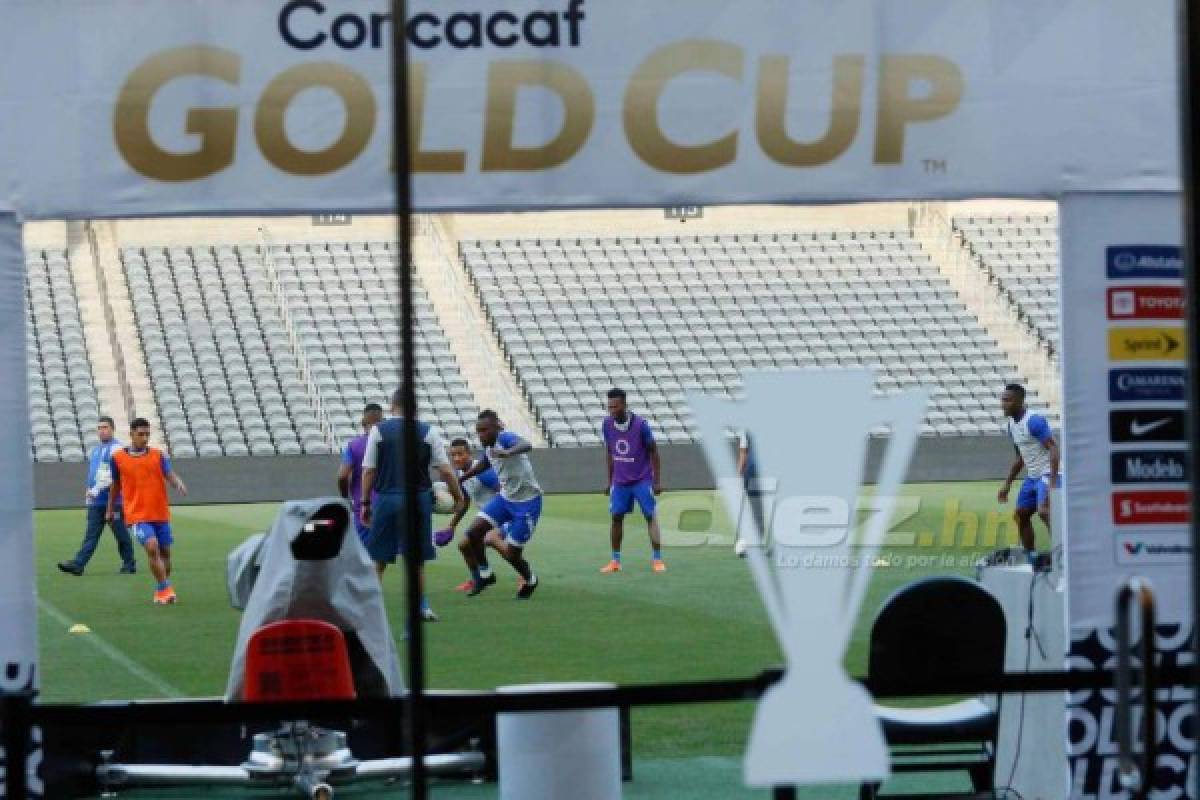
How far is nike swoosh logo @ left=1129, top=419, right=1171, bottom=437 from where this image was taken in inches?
263

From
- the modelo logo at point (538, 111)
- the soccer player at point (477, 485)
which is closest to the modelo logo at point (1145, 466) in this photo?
the modelo logo at point (538, 111)

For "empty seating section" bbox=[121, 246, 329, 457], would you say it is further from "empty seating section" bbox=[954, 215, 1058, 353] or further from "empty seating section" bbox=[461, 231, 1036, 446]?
"empty seating section" bbox=[954, 215, 1058, 353]

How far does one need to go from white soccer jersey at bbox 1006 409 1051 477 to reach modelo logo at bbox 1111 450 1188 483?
36.7 ft

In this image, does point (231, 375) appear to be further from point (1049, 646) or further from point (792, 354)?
point (1049, 646)

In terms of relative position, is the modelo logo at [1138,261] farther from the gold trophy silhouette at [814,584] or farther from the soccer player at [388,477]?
the soccer player at [388,477]

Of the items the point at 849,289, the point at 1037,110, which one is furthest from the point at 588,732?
the point at 849,289

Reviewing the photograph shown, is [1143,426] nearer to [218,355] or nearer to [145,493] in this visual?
[145,493]

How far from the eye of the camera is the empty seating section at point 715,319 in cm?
4019

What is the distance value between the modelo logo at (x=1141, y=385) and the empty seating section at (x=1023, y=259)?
34.8 meters

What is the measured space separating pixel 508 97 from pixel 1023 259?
39211mm

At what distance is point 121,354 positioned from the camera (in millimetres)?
39969

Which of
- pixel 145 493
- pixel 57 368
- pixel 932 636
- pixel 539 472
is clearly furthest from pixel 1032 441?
pixel 57 368

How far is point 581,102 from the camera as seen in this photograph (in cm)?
639

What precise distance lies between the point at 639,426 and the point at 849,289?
88.0 feet
